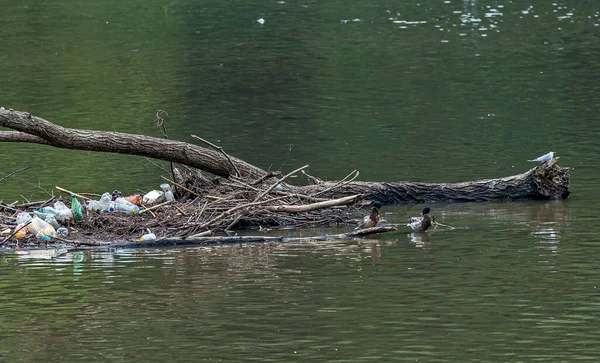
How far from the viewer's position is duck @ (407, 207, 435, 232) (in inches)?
633

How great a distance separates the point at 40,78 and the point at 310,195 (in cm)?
1842

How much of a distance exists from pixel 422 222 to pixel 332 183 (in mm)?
2339

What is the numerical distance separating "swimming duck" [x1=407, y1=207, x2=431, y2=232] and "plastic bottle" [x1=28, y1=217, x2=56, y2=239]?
4529 millimetres

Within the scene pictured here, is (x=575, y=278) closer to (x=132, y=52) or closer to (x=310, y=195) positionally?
(x=310, y=195)

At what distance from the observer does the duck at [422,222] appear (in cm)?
1608

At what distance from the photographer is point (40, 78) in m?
34.2

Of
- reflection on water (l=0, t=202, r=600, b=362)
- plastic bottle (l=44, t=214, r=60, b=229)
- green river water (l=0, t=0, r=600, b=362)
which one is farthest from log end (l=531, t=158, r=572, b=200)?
plastic bottle (l=44, t=214, r=60, b=229)

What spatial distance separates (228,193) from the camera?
685 inches

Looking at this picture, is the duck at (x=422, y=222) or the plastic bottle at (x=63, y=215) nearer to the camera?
the duck at (x=422, y=222)

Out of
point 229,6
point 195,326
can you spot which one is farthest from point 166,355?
point 229,6

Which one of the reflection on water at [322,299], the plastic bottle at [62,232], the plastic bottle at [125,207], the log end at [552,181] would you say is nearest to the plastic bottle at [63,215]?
the plastic bottle at [62,232]

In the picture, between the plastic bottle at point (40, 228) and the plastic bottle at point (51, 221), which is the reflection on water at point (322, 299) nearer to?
the plastic bottle at point (40, 228)

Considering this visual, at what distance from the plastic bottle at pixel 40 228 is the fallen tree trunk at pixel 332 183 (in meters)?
1.30

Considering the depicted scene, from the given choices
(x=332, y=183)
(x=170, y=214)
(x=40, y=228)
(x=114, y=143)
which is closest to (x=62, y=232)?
(x=40, y=228)
